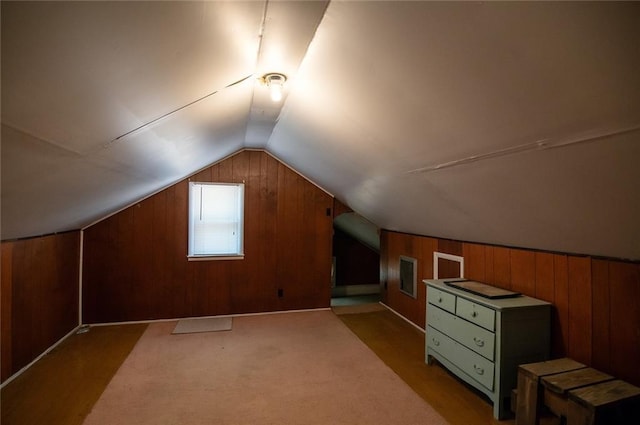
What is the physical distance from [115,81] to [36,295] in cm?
277

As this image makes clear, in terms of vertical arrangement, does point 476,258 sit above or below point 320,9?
below

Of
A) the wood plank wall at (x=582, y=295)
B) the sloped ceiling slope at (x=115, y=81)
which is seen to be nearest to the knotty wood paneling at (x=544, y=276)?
the wood plank wall at (x=582, y=295)

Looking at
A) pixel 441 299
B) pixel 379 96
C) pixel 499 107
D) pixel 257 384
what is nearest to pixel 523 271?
pixel 441 299

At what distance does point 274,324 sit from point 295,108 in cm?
278

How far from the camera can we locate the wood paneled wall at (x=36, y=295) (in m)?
2.47

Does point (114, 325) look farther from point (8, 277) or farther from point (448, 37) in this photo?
point (448, 37)

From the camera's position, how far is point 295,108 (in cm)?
250

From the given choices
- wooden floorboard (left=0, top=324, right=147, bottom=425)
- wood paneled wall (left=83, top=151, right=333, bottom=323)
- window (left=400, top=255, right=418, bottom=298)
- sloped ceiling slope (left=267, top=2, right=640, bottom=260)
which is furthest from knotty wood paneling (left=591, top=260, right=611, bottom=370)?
wooden floorboard (left=0, top=324, right=147, bottom=425)

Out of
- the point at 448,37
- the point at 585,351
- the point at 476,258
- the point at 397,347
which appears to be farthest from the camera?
the point at 397,347

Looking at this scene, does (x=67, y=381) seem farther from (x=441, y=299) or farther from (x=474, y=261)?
(x=474, y=261)

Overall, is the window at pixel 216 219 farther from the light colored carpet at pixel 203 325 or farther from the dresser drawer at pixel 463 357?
the dresser drawer at pixel 463 357

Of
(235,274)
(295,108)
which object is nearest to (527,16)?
(295,108)

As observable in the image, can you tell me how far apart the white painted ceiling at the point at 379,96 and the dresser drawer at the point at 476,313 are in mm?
616

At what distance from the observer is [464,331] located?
239 centimetres
